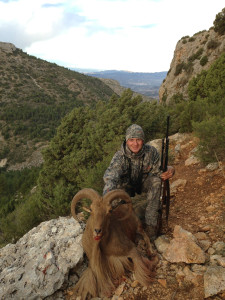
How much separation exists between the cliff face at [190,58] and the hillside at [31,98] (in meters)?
27.7

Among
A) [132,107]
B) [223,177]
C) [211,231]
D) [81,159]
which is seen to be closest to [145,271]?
[211,231]

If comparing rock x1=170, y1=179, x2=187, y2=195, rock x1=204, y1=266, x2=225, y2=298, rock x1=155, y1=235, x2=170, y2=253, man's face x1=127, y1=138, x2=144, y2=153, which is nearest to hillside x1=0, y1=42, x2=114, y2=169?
rock x1=170, y1=179, x2=187, y2=195

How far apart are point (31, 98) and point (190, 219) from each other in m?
63.5

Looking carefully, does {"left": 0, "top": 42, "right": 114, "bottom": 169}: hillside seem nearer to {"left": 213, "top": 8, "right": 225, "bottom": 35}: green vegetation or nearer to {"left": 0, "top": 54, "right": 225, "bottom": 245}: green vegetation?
{"left": 0, "top": 54, "right": 225, "bottom": 245}: green vegetation

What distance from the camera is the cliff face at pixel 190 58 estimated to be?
27.9 meters

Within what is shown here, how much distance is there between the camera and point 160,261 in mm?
3662

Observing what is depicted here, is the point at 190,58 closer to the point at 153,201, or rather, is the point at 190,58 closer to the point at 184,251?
the point at 153,201

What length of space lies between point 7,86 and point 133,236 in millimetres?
65900

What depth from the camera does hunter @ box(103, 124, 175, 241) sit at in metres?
Answer: 4.18

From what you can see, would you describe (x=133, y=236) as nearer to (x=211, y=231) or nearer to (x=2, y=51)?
(x=211, y=231)

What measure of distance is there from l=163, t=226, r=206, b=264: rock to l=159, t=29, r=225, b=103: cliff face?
83.3ft

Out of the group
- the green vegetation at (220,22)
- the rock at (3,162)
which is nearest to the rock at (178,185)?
the green vegetation at (220,22)

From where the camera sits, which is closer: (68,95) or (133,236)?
(133,236)

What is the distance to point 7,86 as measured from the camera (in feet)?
200
